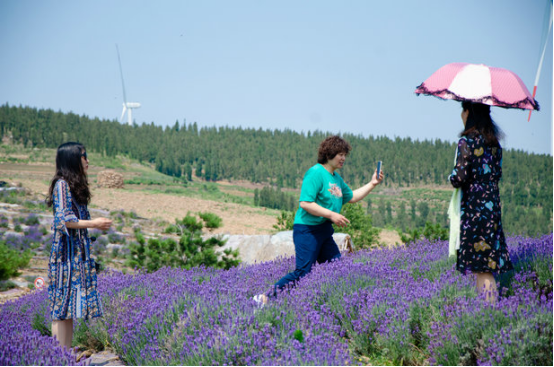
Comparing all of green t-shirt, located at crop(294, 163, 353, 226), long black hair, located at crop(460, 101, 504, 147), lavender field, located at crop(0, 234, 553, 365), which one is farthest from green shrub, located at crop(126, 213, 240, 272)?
long black hair, located at crop(460, 101, 504, 147)

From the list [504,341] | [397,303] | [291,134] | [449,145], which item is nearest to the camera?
[504,341]

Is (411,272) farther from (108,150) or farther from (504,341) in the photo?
(108,150)

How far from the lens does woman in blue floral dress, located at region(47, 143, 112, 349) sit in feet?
12.0

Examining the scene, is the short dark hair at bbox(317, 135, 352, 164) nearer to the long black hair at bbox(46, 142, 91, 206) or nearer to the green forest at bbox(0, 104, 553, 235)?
the long black hair at bbox(46, 142, 91, 206)

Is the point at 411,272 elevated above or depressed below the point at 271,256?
above

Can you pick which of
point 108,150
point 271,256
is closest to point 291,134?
point 108,150

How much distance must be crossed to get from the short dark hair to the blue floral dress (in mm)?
2429

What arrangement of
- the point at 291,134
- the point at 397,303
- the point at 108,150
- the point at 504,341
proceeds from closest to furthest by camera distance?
the point at 504,341 → the point at 397,303 → the point at 108,150 → the point at 291,134

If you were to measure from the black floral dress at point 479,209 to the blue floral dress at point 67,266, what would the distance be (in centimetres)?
301

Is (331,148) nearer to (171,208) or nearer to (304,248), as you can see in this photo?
(304,248)

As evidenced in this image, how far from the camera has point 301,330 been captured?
3.55 m

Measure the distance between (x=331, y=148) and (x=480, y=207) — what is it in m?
1.68

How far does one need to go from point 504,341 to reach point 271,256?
707 centimetres

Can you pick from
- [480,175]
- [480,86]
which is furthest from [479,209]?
[480,86]
